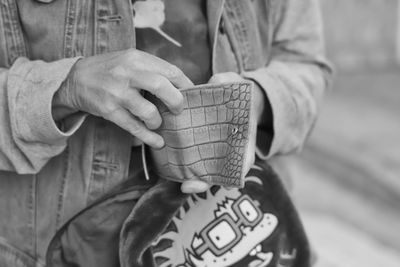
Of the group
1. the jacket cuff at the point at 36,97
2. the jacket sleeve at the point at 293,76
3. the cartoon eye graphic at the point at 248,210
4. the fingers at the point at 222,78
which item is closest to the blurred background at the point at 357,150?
the jacket sleeve at the point at 293,76

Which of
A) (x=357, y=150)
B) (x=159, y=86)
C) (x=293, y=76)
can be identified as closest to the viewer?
(x=159, y=86)

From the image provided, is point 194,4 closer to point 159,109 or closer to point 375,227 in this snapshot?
point 159,109

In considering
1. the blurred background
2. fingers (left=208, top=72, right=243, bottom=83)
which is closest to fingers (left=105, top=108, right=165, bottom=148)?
fingers (left=208, top=72, right=243, bottom=83)

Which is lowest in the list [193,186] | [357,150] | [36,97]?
[357,150]

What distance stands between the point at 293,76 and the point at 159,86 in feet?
1.12

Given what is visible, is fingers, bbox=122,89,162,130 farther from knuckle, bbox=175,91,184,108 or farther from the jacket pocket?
the jacket pocket

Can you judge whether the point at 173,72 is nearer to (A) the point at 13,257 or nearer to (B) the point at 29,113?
(B) the point at 29,113

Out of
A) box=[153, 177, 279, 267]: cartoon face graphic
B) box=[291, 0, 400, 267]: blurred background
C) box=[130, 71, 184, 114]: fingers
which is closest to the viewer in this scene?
box=[130, 71, 184, 114]: fingers

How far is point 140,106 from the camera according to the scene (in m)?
0.97

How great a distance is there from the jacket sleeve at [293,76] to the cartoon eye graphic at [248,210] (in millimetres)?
92

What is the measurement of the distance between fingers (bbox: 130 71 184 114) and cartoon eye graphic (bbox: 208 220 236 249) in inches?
9.2

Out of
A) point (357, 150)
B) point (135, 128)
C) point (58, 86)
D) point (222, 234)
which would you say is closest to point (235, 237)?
point (222, 234)

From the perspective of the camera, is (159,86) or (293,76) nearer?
(159,86)

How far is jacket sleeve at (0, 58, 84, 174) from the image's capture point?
3.34 feet
